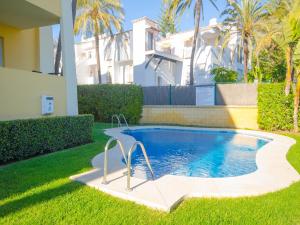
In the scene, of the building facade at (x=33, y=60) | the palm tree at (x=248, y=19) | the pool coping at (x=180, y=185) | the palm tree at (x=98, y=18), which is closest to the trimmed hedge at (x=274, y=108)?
the palm tree at (x=248, y=19)

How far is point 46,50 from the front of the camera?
11.6 metres

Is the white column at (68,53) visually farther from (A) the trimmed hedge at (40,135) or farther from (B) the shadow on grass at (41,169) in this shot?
(B) the shadow on grass at (41,169)

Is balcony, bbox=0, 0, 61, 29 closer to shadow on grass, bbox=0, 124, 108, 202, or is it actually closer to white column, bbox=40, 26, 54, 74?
white column, bbox=40, 26, 54, 74

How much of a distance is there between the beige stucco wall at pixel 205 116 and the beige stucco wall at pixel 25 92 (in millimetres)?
9379

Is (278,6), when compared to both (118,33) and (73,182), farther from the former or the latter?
(73,182)

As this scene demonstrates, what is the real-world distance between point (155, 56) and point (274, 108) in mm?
12900

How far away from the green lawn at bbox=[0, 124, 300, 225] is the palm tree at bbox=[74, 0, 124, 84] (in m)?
19.9

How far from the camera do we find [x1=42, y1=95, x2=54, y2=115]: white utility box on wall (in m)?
8.41

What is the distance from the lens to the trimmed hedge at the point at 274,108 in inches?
524

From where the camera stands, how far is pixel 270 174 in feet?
19.6

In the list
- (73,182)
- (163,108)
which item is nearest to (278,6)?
(163,108)

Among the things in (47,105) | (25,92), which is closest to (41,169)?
(25,92)

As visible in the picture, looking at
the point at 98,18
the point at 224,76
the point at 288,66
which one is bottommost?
the point at 288,66

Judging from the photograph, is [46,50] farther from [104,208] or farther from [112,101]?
[104,208]
